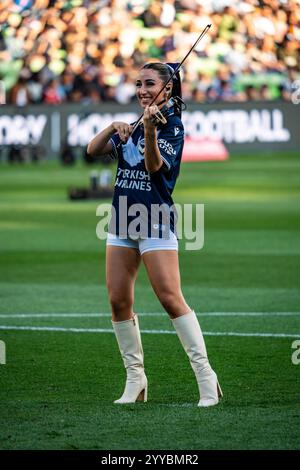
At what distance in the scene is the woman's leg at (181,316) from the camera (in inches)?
279

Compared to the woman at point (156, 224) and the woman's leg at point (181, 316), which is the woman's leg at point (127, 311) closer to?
the woman at point (156, 224)

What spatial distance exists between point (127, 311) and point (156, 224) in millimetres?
605

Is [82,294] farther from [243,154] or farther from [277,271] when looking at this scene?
[243,154]

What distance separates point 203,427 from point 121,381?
68.6 inches

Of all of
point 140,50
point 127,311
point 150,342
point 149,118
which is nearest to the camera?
point 149,118

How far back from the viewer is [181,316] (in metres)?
7.13

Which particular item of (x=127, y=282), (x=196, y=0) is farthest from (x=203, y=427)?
(x=196, y=0)

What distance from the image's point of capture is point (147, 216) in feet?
23.3

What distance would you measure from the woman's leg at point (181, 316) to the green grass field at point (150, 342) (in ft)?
0.42

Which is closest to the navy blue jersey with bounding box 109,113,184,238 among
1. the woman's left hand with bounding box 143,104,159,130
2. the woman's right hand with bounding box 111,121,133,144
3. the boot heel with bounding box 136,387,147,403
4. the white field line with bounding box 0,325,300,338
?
the woman's right hand with bounding box 111,121,133,144

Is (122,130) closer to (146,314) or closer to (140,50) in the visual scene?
(146,314)

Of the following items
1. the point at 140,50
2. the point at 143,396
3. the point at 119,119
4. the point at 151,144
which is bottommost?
the point at 143,396

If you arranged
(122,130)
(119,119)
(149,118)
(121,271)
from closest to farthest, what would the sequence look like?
(149,118) < (122,130) < (121,271) < (119,119)

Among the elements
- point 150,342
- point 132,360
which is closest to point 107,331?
point 150,342
